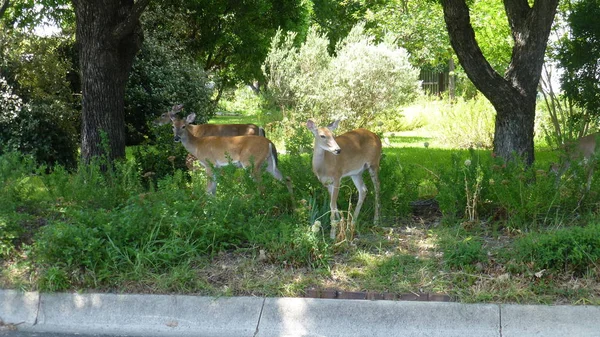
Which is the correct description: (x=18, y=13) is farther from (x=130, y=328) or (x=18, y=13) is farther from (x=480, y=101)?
(x=130, y=328)

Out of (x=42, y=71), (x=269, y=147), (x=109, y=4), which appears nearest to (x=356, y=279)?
(x=269, y=147)

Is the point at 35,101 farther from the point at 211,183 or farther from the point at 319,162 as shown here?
the point at 319,162

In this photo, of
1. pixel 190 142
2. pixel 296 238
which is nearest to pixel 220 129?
pixel 190 142

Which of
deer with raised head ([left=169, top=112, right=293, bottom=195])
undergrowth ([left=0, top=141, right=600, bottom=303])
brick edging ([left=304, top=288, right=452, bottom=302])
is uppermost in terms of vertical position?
deer with raised head ([left=169, top=112, right=293, bottom=195])

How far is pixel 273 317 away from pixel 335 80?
14670mm

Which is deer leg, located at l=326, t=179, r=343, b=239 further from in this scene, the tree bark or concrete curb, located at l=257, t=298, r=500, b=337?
the tree bark

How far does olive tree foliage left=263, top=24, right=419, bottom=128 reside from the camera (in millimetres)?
20156

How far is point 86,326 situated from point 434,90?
122ft

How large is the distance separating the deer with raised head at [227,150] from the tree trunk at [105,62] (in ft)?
4.10

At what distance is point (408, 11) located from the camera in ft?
105

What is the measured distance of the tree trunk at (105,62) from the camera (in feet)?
32.7

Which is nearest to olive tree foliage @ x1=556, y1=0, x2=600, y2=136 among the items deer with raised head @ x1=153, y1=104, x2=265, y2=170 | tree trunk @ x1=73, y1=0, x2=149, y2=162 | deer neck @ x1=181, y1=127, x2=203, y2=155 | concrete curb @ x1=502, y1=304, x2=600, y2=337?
deer with raised head @ x1=153, y1=104, x2=265, y2=170

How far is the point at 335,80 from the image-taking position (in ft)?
66.3

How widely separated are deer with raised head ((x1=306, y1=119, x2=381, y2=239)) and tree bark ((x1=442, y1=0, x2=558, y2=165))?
5.29 ft
